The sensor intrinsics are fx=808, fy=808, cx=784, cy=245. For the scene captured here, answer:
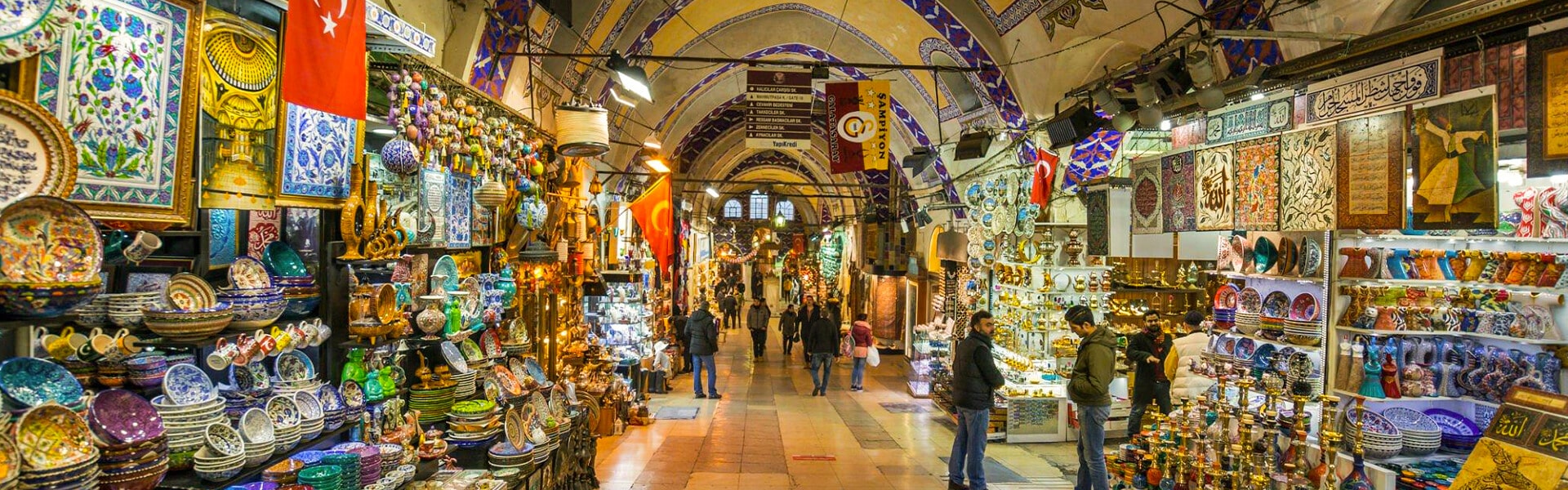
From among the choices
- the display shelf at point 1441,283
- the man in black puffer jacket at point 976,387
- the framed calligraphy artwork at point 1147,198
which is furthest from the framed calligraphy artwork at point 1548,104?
the man in black puffer jacket at point 976,387

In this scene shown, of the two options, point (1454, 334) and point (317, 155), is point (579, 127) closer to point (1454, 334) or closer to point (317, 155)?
point (317, 155)

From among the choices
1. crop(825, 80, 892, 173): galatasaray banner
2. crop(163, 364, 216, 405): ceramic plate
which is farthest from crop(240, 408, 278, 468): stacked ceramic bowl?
crop(825, 80, 892, 173): galatasaray banner

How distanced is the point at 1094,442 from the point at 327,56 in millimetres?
4453

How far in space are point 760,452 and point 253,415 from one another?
4.84m

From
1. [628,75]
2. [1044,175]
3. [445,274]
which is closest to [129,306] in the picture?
[445,274]

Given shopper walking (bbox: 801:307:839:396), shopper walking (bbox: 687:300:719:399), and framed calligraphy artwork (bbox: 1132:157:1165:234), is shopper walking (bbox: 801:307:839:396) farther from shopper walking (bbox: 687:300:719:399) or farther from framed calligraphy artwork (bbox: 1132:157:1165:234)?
framed calligraphy artwork (bbox: 1132:157:1165:234)

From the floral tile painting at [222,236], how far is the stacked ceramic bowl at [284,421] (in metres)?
0.55

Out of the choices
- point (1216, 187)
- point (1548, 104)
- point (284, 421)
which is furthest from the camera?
point (1216, 187)

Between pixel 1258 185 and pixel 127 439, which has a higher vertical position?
pixel 1258 185

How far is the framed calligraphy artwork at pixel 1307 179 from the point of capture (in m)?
4.39

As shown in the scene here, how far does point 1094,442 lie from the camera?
4.90 meters

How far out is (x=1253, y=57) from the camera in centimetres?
495

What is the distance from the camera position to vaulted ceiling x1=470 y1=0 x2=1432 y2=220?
16.7 feet

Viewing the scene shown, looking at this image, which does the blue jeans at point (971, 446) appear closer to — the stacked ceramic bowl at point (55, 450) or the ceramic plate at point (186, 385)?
the ceramic plate at point (186, 385)
